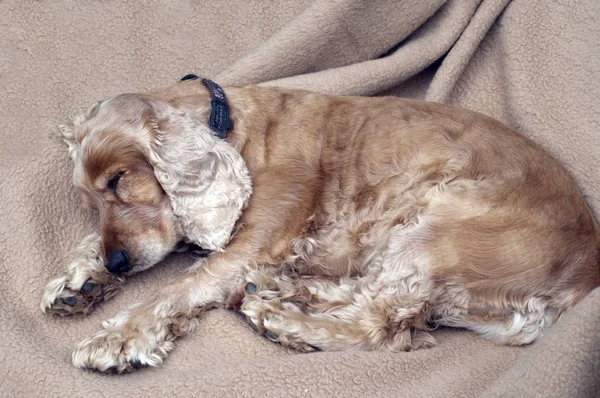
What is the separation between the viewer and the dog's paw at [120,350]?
7.70ft

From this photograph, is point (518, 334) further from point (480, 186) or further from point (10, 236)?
point (10, 236)

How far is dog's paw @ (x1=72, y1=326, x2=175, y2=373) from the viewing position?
92.4 inches

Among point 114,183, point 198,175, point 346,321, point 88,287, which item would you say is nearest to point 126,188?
point 114,183

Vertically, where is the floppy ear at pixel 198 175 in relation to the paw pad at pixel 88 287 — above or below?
above

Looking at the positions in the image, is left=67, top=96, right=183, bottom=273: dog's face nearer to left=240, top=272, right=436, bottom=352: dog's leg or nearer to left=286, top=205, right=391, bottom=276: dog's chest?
left=240, top=272, right=436, bottom=352: dog's leg

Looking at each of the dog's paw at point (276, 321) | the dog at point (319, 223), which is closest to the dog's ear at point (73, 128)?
the dog at point (319, 223)

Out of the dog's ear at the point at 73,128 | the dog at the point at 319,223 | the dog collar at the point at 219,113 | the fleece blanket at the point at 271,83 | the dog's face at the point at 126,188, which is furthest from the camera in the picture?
the dog's ear at the point at 73,128

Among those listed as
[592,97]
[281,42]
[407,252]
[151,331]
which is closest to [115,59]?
[281,42]

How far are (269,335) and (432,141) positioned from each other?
1.03m

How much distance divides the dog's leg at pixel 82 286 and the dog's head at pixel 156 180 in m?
0.14

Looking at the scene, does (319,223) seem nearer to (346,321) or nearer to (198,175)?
(346,321)

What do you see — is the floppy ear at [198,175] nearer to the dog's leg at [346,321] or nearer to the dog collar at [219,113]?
the dog collar at [219,113]

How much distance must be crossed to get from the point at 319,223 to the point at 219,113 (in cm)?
62

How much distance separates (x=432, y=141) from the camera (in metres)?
2.77
